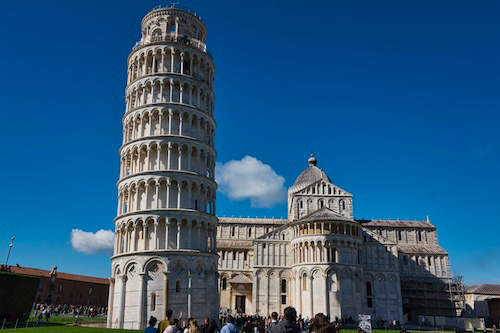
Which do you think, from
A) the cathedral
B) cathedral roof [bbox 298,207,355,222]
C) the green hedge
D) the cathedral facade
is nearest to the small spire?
the cathedral facade

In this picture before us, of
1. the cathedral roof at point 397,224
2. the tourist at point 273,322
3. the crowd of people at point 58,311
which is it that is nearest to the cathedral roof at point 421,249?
the cathedral roof at point 397,224

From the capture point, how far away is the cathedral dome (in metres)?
70.3

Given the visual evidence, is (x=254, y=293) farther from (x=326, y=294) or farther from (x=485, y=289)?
(x=485, y=289)

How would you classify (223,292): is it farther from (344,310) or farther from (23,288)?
(23,288)

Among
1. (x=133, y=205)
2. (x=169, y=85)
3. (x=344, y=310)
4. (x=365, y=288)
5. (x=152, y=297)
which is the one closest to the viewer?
(x=152, y=297)

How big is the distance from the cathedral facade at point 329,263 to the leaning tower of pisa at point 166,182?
21396 millimetres

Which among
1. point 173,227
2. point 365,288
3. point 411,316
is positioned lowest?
point 411,316

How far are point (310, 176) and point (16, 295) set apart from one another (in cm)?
4858

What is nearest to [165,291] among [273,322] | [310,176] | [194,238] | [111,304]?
[194,238]

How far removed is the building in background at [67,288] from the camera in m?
75.1

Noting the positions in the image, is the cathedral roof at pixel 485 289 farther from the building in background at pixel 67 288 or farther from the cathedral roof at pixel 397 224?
the building in background at pixel 67 288

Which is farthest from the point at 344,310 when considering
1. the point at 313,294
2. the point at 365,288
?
the point at 365,288

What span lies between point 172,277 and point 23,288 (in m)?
11.1

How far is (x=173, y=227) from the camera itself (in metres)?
37.2
